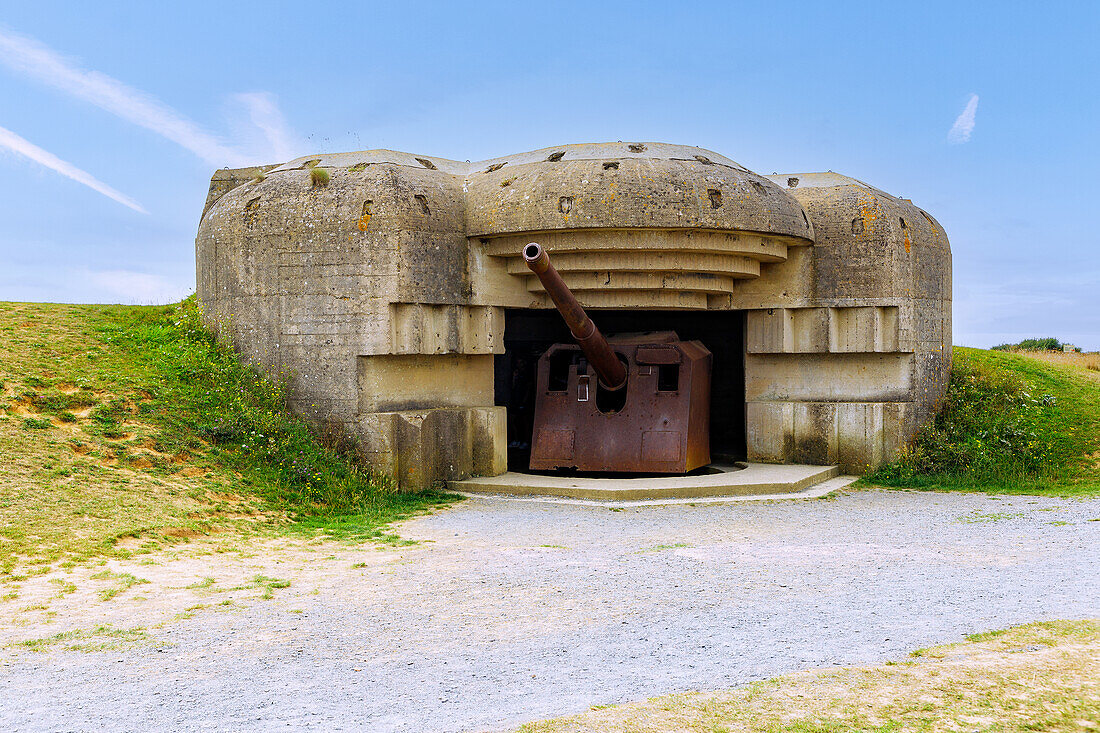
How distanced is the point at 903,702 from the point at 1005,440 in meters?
9.61

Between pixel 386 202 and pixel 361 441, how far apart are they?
2612 millimetres

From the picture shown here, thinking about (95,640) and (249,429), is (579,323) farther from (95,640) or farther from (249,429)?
(95,640)

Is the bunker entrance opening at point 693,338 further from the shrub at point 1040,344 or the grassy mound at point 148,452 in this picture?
the shrub at point 1040,344

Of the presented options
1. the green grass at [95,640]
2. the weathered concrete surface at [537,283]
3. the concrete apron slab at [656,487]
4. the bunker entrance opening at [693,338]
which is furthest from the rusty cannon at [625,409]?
the green grass at [95,640]

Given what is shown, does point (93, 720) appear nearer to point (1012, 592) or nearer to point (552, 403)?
point (1012, 592)

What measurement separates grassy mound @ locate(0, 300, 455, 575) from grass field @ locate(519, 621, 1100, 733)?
14.9 ft

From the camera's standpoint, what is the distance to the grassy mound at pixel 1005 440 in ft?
35.9

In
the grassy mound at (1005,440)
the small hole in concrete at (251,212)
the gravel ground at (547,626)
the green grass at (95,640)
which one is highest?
the small hole in concrete at (251,212)

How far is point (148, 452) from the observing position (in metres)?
8.59

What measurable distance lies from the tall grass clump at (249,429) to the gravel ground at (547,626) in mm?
1963

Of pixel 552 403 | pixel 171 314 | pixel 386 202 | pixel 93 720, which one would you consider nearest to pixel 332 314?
pixel 386 202

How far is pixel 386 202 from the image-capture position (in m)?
10.1

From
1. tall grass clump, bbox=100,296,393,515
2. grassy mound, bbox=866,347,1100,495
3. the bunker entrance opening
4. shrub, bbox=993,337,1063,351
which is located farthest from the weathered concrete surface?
shrub, bbox=993,337,1063,351

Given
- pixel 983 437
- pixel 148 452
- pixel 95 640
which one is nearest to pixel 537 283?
pixel 148 452
